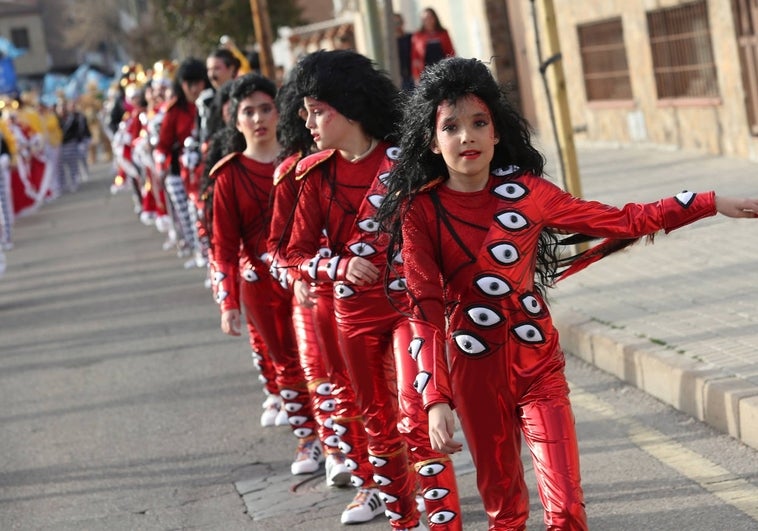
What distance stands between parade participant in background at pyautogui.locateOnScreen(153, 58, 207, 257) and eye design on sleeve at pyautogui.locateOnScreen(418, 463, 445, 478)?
836 cm

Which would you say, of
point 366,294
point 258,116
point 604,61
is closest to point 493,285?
point 366,294

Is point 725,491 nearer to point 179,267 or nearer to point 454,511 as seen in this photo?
point 454,511

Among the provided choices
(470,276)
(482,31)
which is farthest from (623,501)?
(482,31)

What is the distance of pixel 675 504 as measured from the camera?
5.81 metres

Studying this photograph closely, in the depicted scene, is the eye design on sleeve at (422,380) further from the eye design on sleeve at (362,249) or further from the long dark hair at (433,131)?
the eye design on sleeve at (362,249)

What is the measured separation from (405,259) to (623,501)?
1.85 m

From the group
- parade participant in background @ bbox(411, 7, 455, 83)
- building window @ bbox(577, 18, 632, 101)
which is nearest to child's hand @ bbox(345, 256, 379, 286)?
parade participant in background @ bbox(411, 7, 455, 83)

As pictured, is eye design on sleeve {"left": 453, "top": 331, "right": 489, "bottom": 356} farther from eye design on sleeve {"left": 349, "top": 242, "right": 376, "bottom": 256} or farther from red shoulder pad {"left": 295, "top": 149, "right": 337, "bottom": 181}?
red shoulder pad {"left": 295, "top": 149, "right": 337, "bottom": 181}

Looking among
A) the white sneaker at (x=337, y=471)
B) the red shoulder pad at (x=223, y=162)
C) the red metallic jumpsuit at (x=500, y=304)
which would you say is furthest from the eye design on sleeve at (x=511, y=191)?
the red shoulder pad at (x=223, y=162)

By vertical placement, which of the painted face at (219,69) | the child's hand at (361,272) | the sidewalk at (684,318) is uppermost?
the painted face at (219,69)

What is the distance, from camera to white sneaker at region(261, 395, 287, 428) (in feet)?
27.8

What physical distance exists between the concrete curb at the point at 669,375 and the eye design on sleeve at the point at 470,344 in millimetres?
2153

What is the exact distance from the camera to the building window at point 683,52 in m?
17.1

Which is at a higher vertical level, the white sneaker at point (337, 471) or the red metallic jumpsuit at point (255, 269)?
the red metallic jumpsuit at point (255, 269)
